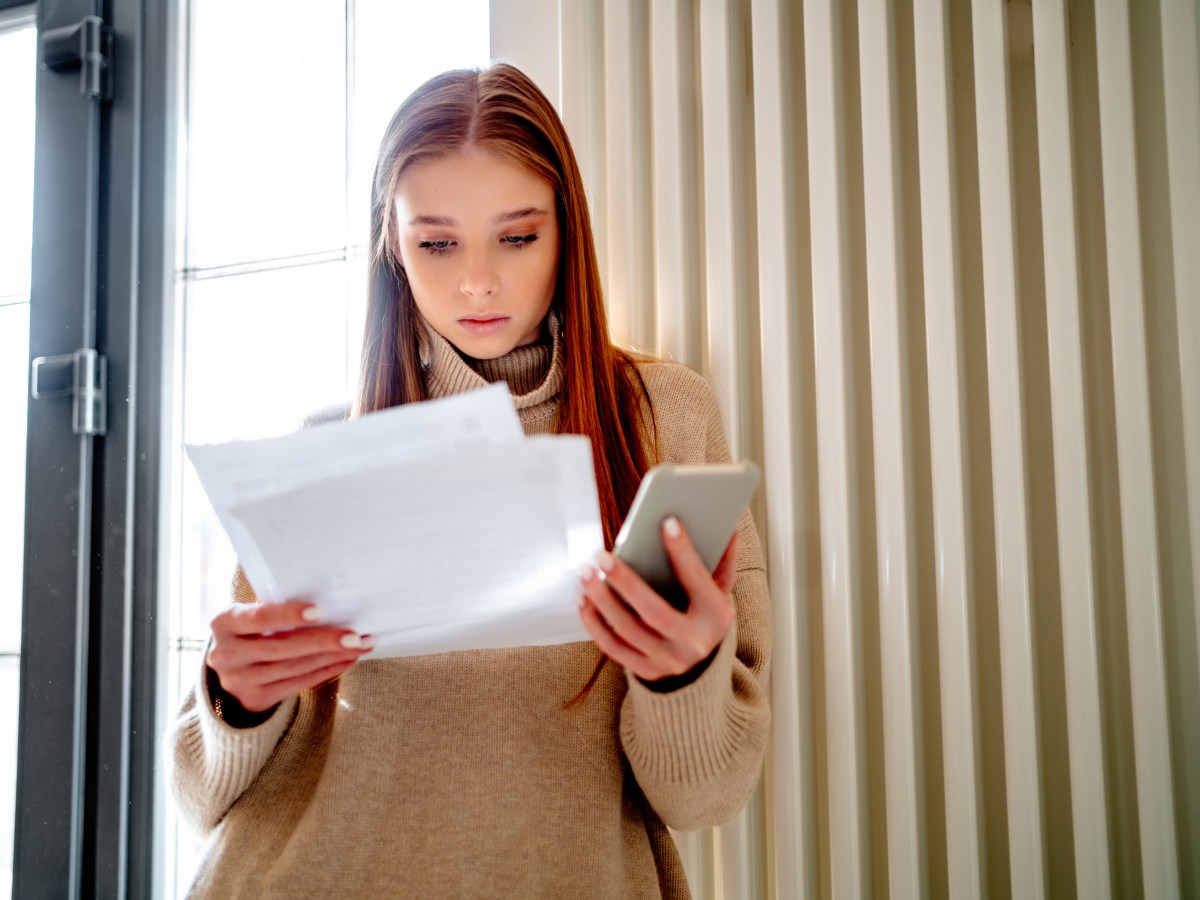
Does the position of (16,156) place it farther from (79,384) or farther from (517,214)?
(517,214)

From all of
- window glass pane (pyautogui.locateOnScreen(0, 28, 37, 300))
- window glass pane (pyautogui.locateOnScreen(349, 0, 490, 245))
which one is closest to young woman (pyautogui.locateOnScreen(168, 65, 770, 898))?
window glass pane (pyautogui.locateOnScreen(349, 0, 490, 245))

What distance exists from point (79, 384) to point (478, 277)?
72 centimetres

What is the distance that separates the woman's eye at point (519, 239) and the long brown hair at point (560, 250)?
41 millimetres

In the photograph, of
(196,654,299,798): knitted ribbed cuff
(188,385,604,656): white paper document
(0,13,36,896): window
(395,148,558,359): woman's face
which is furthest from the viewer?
(0,13,36,896): window

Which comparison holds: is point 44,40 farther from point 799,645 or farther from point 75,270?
point 799,645

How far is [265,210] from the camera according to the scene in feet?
4.09

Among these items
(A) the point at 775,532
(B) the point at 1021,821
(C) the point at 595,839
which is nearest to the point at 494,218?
(A) the point at 775,532

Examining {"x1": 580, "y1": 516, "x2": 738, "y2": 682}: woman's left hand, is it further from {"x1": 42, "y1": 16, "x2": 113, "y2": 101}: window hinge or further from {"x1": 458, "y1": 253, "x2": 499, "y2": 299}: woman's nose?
{"x1": 42, "y1": 16, "x2": 113, "y2": 101}: window hinge

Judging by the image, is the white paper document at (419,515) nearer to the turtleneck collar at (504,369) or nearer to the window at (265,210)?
the turtleneck collar at (504,369)

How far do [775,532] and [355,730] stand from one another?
419 millimetres

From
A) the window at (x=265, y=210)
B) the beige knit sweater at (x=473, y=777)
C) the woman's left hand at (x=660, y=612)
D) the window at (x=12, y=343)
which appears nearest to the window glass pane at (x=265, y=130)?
the window at (x=265, y=210)

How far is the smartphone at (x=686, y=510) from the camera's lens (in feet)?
1.52

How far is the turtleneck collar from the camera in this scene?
84cm

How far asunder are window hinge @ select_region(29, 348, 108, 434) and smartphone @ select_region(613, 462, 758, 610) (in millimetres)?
963
